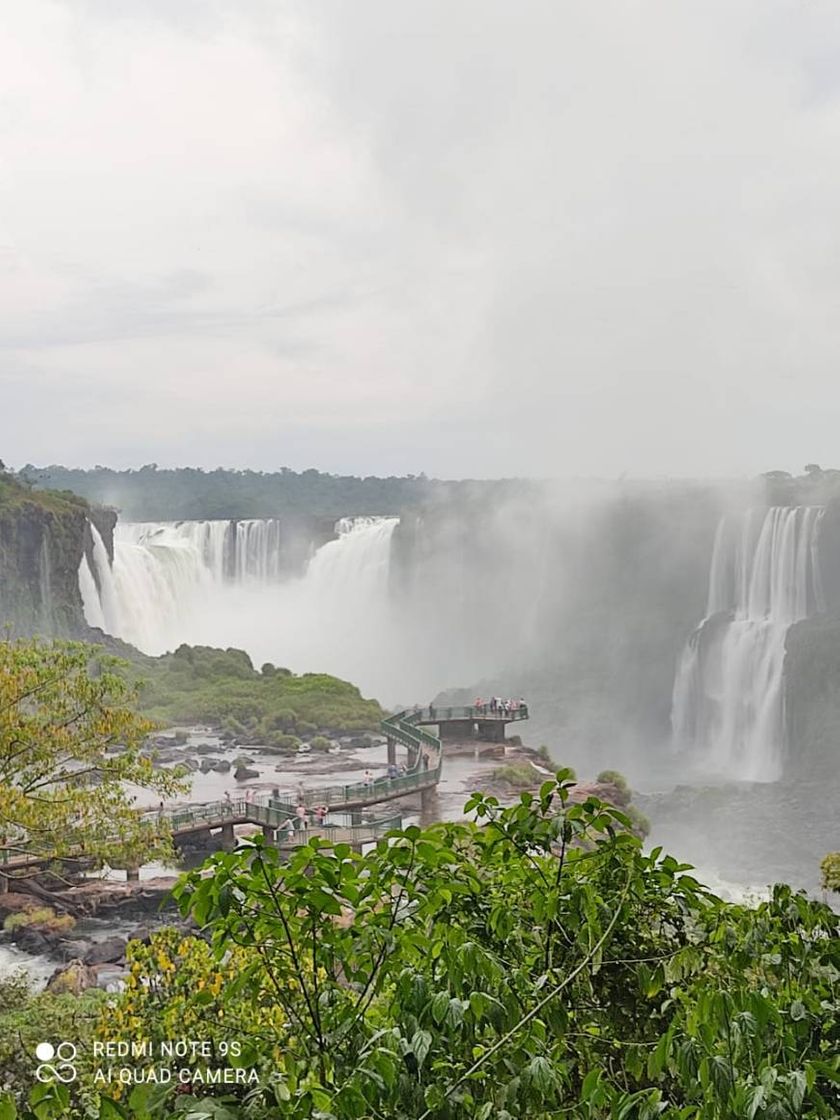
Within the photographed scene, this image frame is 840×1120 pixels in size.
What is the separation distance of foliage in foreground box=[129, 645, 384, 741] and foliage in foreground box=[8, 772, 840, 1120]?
86.7ft

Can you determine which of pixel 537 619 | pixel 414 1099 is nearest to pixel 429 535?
pixel 537 619

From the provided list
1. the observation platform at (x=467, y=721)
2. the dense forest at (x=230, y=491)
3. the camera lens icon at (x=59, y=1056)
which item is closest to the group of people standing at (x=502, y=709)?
the observation platform at (x=467, y=721)

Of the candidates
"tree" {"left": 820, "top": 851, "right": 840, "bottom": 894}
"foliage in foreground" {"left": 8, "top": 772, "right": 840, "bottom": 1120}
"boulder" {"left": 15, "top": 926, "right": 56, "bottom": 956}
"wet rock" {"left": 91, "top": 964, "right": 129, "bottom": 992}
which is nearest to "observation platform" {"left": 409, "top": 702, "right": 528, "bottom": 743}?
"tree" {"left": 820, "top": 851, "right": 840, "bottom": 894}

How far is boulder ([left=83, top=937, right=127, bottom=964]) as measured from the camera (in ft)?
42.7

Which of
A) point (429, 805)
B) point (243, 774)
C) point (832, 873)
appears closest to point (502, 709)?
point (243, 774)

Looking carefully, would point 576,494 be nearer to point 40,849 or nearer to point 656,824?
point 656,824

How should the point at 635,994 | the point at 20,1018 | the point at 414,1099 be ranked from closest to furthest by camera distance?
the point at 414,1099
the point at 635,994
the point at 20,1018

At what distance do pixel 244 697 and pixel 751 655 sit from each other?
1487 cm

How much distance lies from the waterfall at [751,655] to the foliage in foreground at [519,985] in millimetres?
26643

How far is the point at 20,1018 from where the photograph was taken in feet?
28.1

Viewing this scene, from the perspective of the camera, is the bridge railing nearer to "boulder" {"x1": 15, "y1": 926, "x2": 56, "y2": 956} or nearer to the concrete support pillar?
the concrete support pillar

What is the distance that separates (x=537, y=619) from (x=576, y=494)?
597 cm

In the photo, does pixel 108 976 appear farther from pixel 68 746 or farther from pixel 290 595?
pixel 290 595

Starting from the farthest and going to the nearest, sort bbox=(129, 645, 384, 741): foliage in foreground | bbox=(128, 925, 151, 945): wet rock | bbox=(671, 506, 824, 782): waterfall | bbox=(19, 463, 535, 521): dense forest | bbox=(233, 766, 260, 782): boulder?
1. bbox=(19, 463, 535, 521): dense forest
2. bbox=(129, 645, 384, 741): foliage in foreground
3. bbox=(671, 506, 824, 782): waterfall
4. bbox=(233, 766, 260, 782): boulder
5. bbox=(128, 925, 151, 945): wet rock
